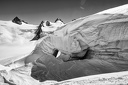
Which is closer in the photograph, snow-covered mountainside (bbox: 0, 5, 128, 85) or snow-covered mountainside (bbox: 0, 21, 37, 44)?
snow-covered mountainside (bbox: 0, 5, 128, 85)

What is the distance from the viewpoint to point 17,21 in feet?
148

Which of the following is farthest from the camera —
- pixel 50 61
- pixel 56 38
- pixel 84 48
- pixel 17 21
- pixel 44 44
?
pixel 17 21

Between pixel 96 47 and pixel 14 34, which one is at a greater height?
pixel 14 34

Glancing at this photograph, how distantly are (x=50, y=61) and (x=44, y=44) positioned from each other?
289 cm

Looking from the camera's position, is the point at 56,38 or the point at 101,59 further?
the point at 56,38

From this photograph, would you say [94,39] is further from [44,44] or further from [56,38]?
[44,44]

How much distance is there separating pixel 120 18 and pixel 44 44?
22.2 feet

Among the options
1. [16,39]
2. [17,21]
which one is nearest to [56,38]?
[16,39]

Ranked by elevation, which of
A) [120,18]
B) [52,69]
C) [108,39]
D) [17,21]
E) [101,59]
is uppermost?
[17,21]

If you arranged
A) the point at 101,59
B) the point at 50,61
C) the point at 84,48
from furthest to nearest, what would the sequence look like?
the point at 50,61
the point at 84,48
the point at 101,59

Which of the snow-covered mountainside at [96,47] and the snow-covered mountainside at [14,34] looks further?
the snow-covered mountainside at [14,34]

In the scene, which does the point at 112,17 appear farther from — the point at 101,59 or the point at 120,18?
the point at 101,59

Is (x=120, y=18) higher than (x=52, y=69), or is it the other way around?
(x=120, y=18)

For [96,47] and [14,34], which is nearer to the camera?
[96,47]
